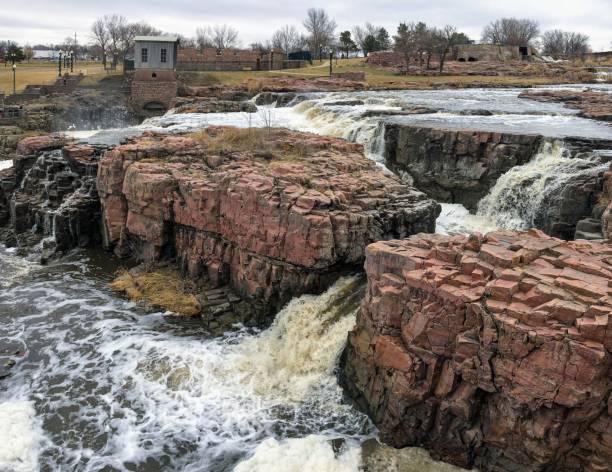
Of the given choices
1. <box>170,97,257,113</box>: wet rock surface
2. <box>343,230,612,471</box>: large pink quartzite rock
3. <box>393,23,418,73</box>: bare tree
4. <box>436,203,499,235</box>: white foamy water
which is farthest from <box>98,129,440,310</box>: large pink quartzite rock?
<box>393,23,418,73</box>: bare tree

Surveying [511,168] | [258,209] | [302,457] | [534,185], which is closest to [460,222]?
[534,185]

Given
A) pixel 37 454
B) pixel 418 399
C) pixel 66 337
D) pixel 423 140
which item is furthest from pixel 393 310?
pixel 423 140

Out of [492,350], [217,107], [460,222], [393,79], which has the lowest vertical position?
[492,350]

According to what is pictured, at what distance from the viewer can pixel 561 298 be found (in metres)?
9.72

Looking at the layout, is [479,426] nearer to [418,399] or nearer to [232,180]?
[418,399]

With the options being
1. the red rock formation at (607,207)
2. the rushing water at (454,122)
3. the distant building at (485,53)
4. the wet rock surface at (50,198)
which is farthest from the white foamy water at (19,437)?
the distant building at (485,53)

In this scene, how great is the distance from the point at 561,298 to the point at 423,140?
48.8 feet

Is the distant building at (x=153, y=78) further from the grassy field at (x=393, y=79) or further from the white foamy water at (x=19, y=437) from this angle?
the white foamy water at (x=19, y=437)

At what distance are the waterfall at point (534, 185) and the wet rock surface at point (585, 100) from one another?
1045 cm

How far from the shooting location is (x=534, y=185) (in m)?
19.2

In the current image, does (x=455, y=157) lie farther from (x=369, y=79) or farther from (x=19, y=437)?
(x=369, y=79)

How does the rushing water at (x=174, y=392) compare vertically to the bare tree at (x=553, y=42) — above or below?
below

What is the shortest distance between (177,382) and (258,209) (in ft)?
16.5

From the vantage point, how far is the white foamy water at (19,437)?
11.2m
